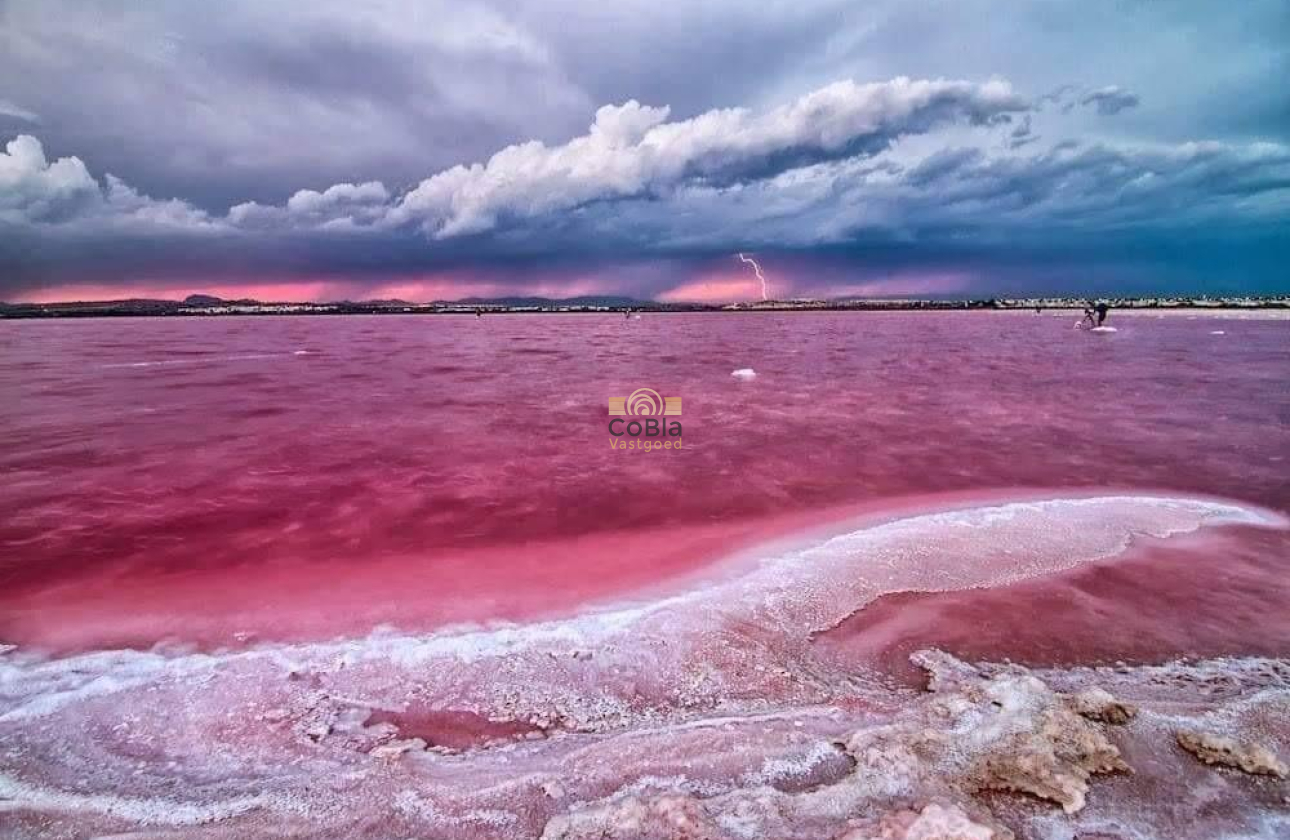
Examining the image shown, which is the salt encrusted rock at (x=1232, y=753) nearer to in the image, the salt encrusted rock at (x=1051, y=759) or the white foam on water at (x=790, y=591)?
the salt encrusted rock at (x=1051, y=759)

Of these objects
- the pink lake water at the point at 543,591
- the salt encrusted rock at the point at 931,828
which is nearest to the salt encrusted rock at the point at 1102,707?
the pink lake water at the point at 543,591

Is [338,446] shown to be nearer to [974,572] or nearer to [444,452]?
[444,452]

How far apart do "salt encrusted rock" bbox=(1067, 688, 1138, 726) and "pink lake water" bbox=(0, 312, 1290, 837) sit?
24.7 inches

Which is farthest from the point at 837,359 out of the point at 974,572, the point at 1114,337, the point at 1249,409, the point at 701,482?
the point at 1114,337

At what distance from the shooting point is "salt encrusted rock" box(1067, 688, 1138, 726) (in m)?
3.79

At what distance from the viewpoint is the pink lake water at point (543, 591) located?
3.53 m

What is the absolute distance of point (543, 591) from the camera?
19.6 ft

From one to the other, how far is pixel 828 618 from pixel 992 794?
2194 millimetres

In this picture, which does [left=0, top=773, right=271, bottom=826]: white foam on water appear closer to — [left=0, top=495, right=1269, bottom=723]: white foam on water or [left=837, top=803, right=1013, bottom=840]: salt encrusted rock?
[left=0, top=495, right=1269, bottom=723]: white foam on water

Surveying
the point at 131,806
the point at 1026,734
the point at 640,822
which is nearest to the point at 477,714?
the point at 640,822

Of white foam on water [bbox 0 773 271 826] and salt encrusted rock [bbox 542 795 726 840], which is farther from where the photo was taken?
white foam on water [bbox 0 773 271 826]

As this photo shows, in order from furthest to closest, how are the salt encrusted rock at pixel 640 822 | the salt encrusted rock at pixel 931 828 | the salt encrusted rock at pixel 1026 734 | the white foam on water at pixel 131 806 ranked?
the salt encrusted rock at pixel 1026 734
the white foam on water at pixel 131 806
the salt encrusted rock at pixel 640 822
the salt encrusted rock at pixel 931 828

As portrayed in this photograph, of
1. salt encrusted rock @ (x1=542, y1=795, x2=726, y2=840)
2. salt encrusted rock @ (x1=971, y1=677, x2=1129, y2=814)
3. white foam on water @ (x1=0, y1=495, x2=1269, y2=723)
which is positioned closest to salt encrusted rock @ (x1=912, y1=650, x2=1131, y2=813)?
salt encrusted rock @ (x1=971, y1=677, x2=1129, y2=814)

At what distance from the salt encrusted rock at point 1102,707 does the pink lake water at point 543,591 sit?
2.05ft
